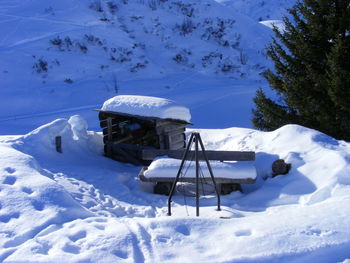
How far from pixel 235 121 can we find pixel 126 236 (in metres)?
11.7

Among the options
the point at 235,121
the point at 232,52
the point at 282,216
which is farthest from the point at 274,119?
the point at 232,52

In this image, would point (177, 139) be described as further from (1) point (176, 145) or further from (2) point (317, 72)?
(2) point (317, 72)

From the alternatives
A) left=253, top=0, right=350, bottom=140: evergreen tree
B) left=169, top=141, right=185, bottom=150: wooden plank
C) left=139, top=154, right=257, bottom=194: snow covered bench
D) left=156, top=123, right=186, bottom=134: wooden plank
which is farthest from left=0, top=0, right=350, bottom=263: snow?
left=253, top=0, right=350, bottom=140: evergreen tree

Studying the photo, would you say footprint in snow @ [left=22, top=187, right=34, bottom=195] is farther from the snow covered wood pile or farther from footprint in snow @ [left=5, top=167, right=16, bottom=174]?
the snow covered wood pile

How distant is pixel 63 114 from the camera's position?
15.9 m

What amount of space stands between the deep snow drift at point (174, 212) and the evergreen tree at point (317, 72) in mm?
→ 2262

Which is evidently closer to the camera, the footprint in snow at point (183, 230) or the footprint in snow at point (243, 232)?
the footprint in snow at point (243, 232)

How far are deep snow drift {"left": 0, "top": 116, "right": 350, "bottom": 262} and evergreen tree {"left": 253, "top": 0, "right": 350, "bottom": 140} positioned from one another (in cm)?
226

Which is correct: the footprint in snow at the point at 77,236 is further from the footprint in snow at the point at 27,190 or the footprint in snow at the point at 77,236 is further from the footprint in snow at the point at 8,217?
the footprint in snow at the point at 27,190

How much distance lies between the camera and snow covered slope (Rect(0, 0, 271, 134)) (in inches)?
669

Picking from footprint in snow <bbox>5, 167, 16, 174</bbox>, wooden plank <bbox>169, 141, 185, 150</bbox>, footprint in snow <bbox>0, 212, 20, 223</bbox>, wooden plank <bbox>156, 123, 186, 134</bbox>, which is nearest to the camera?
footprint in snow <bbox>0, 212, 20, 223</bbox>

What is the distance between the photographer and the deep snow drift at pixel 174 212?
414 cm

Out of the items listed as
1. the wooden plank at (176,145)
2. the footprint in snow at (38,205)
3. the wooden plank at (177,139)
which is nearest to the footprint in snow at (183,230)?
the footprint in snow at (38,205)

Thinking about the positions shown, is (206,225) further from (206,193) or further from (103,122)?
(103,122)
